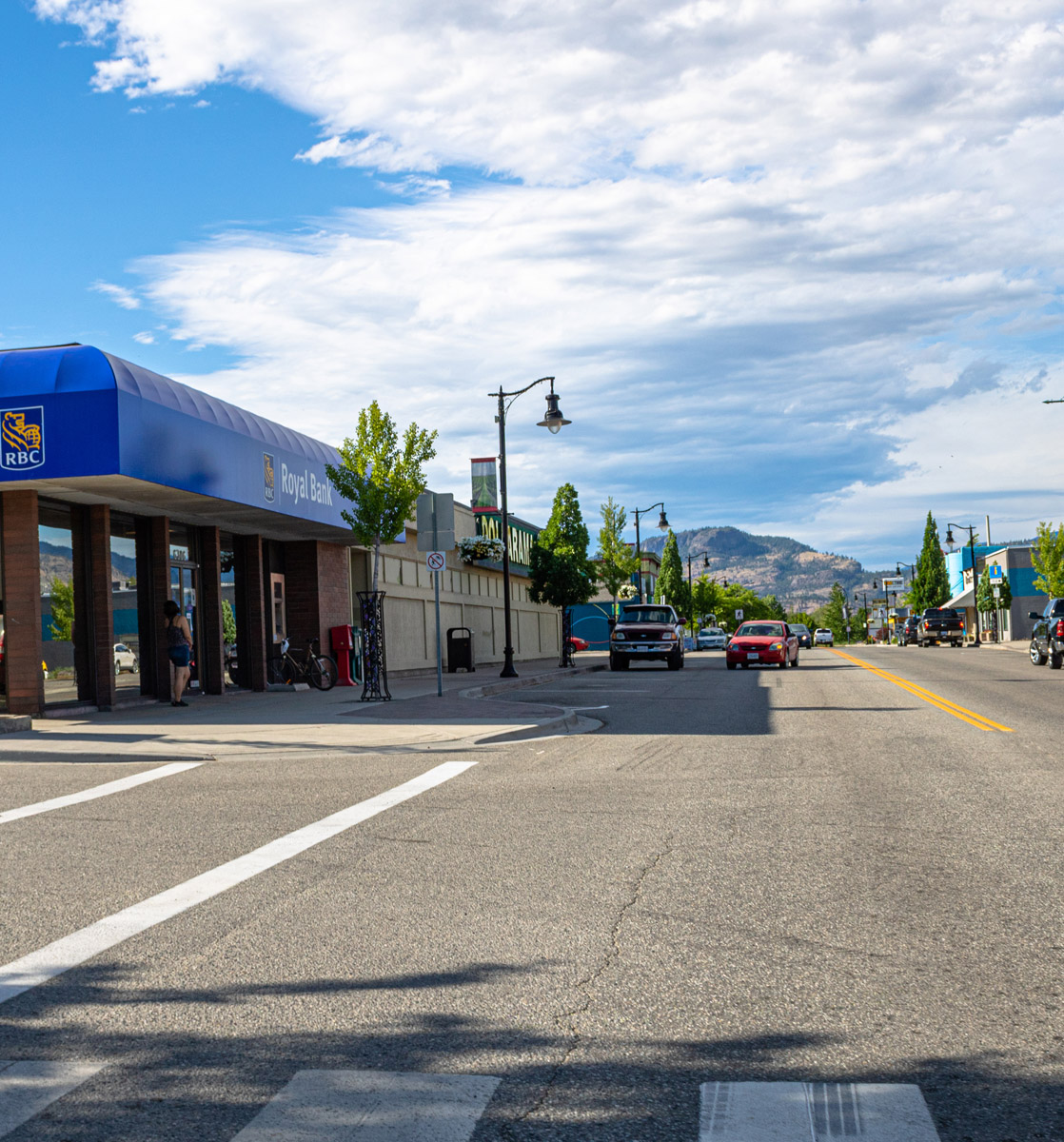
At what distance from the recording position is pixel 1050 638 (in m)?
31.9

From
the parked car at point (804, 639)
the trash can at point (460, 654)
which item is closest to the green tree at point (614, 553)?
the parked car at point (804, 639)

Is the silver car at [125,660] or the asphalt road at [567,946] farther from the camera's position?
the silver car at [125,660]

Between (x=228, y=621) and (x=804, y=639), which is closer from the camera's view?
(x=228, y=621)

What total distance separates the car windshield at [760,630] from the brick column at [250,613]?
1624cm

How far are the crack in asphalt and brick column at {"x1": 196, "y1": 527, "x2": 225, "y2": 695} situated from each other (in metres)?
18.0

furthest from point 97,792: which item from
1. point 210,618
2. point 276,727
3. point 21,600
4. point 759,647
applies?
point 759,647

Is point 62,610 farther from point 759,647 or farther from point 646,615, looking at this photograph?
point 759,647

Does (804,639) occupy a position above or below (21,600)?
below

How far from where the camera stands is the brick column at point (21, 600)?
58.1ft

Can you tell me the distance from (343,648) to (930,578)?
3770 inches

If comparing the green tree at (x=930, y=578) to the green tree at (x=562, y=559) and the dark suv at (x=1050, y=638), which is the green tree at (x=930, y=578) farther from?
the dark suv at (x=1050, y=638)

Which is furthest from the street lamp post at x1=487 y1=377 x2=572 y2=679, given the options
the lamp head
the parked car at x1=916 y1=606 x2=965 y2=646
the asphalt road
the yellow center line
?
the parked car at x1=916 y1=606 x2=965 y2=646

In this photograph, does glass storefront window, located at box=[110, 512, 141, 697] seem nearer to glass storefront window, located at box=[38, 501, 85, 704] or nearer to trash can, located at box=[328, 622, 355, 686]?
glass storefront window, located at box=[38, 501, 85, 704]

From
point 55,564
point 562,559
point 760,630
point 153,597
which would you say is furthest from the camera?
point 562,559
